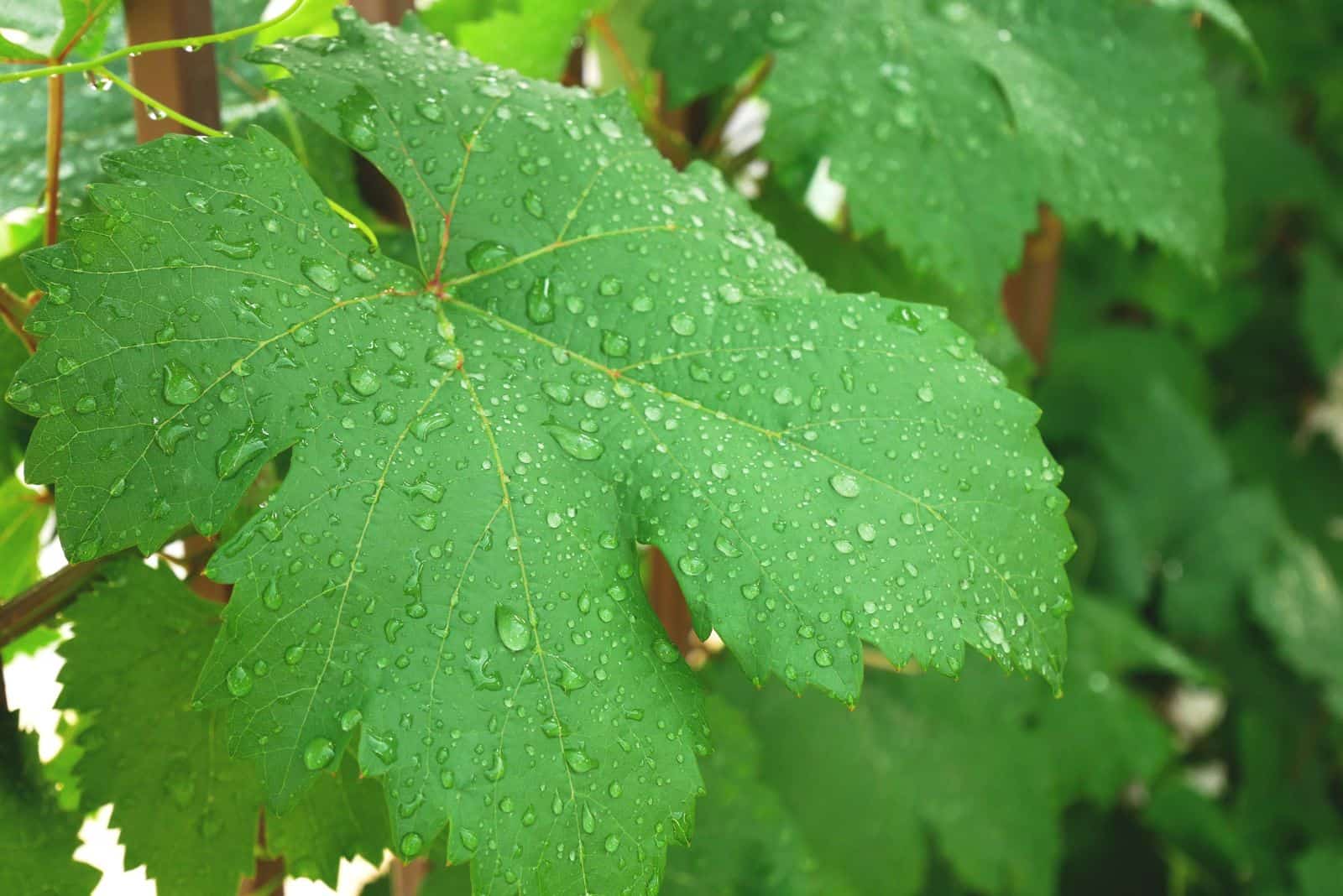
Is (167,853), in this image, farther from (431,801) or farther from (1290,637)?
(1290,637)

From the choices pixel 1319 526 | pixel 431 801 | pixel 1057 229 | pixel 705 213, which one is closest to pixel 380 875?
pixel 431 801

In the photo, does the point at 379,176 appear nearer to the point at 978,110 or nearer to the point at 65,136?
the point at 65,136

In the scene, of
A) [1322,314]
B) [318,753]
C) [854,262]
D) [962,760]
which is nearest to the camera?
[318,753]

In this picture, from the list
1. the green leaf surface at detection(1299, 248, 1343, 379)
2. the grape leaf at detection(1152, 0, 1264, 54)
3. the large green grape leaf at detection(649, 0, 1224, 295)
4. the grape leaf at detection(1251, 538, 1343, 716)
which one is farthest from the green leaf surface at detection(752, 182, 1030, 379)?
the green leaf surface at detection(1299, 248, 1343, 379)

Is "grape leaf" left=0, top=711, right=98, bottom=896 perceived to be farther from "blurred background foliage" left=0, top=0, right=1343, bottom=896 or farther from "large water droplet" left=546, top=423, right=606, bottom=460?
"large water droplet" left=546, top=423, right=606, bottom=460

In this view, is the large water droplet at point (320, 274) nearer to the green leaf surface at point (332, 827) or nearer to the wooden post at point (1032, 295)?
the green leaf surface at point (332, 827)

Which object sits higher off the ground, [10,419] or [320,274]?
[320,274]

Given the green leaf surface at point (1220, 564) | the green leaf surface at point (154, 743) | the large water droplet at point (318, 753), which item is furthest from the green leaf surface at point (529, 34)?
the green leaf surface at point (1220, 564)

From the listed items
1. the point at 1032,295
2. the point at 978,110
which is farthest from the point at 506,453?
the point at 1032,295
